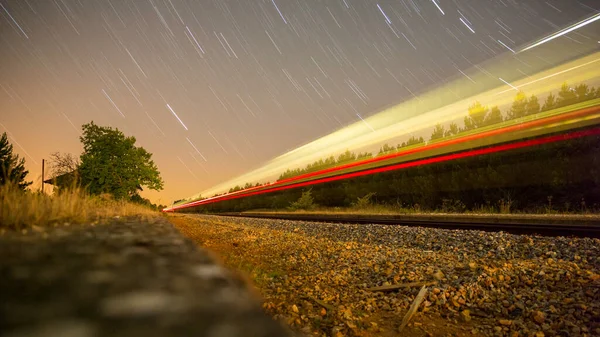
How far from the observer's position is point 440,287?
4.35m

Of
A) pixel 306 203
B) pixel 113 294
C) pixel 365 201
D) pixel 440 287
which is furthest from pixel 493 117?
pixel 113 294

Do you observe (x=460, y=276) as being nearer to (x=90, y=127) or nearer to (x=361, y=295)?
(x=361, y=295)

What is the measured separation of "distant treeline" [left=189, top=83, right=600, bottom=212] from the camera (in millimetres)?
12852

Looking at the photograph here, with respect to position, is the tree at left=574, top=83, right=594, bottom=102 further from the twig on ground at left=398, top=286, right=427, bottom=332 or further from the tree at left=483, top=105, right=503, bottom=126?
the twig on ground at left=398, top=286, right=427, bottom=332

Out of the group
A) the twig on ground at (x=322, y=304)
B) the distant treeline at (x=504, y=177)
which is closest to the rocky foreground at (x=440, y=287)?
the twig on ground at (x=322, y=304)

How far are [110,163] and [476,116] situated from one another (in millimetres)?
23777

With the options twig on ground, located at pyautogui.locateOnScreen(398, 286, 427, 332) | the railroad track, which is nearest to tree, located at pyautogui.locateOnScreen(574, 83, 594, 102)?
the railroad track

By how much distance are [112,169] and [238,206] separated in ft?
75.8

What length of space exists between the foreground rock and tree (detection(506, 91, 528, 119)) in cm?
1999

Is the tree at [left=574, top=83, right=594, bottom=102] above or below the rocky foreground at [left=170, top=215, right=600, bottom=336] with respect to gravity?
above

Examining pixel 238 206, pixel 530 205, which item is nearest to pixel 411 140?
pixel 530 205

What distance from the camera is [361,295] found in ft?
13.9

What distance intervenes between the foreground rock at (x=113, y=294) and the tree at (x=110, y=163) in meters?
24.6

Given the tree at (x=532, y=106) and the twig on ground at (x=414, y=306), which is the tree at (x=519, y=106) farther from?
the twig on ground at (x=414, y=306)
